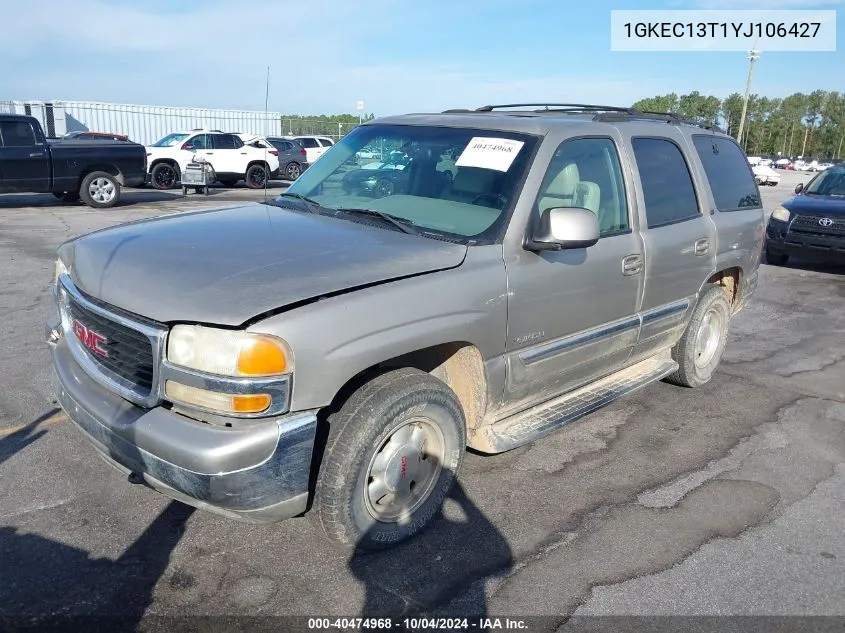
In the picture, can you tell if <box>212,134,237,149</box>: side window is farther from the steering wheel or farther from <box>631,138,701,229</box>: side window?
the steering wheel

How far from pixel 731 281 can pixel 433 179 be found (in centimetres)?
310

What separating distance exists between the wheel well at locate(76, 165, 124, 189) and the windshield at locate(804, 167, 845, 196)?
534 inches

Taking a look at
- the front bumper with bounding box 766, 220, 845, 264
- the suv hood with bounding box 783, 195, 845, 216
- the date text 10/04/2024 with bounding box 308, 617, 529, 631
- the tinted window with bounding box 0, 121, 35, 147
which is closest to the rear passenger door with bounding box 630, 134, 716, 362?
the date text 10/04/2024 with bounding box 308, 617, 529, 631

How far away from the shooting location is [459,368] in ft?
10.8

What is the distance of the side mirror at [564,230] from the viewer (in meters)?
3.22

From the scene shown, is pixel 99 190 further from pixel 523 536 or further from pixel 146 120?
pixel 146 120

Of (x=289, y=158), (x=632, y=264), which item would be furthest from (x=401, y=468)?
(x=289, y=158)

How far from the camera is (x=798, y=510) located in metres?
3.54

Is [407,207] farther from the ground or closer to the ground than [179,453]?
farther from the ground

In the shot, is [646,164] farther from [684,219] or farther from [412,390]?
[412,390]

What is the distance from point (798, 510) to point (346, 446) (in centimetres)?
245

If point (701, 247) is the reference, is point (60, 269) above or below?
below

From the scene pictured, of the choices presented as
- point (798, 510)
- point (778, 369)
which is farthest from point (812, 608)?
point (778, 369)

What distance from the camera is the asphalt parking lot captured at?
2.73 metres
